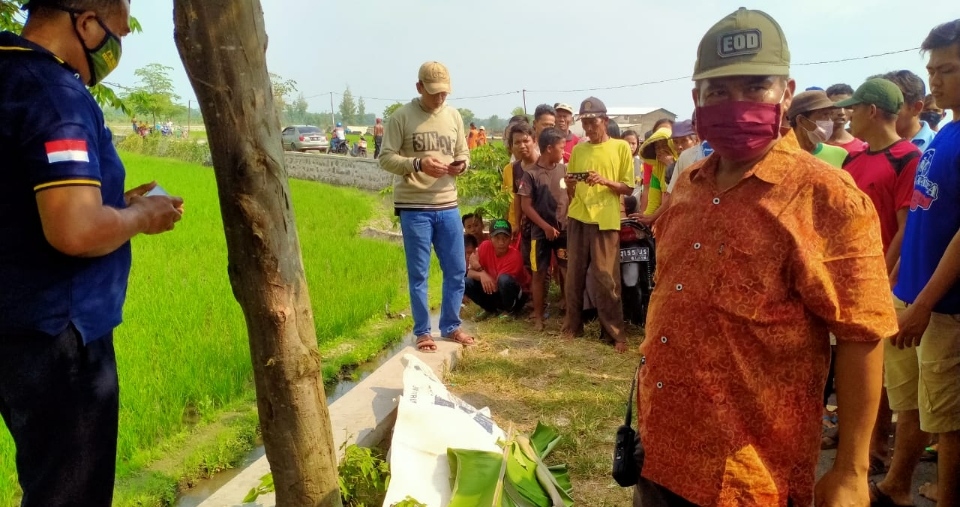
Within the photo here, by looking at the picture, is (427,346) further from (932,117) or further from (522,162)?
(932,117)

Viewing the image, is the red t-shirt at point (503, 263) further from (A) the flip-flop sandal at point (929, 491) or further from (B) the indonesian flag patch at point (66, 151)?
(B) the indonesian flag patch at point (66, 151)

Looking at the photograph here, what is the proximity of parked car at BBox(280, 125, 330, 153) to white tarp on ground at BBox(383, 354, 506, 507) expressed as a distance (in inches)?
1149

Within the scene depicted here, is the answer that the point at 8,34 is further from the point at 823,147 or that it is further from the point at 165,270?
the point at 165,270

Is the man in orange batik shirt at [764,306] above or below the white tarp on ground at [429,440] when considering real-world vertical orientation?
above

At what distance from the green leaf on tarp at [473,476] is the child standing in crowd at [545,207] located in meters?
3.02

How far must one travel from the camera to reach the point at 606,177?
15.7ft

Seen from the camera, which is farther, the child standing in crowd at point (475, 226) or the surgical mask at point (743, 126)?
the child standing in crowd at point (475, 226)

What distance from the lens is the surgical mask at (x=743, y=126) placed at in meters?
1.42

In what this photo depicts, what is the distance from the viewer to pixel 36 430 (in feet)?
5.32

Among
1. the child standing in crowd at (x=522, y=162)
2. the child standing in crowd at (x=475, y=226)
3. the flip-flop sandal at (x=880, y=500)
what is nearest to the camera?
the flip-flop sandal at (x=880, y=500)

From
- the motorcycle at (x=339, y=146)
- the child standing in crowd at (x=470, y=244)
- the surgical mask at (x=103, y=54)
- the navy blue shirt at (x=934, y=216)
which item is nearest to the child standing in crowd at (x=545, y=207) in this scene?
the child standing in crowd at (x=470, y=244)

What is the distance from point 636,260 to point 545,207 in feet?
2.85

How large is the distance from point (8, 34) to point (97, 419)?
38.7 inches

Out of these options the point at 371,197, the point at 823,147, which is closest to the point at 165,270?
the point at 823,147
